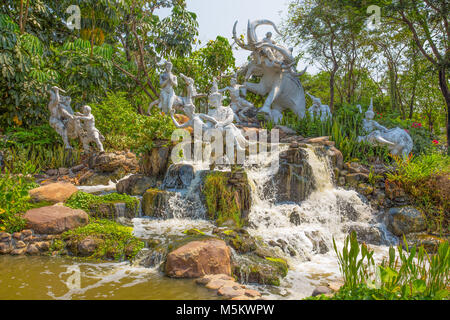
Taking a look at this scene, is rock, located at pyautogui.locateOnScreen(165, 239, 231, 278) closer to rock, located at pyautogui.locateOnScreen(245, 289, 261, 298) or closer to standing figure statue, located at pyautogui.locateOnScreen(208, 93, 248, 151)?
rock, located at pyautogui.locateOnScreen(245, 289, 261, 298)

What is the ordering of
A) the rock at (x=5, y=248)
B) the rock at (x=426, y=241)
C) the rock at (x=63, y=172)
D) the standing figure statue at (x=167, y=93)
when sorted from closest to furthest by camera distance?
the rock at (x=5, y=248) → the rock at (x=426, y=241) → the rock at (x=63, y=172) → the standing figure statue at (x=167, y=93)

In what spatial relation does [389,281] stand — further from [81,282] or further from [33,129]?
[33,129]

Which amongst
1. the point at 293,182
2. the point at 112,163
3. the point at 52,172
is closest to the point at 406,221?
the point at 293,182

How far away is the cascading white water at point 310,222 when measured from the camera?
5133 mm

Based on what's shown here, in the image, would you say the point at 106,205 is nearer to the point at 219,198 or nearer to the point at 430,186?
the point at 219,198

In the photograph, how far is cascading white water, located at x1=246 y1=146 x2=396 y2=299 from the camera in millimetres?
5133

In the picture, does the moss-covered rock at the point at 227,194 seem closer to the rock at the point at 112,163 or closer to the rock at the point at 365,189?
the rock at the point at 365,189

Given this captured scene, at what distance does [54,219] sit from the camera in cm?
569

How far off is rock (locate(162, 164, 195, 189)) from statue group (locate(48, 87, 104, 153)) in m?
3.93

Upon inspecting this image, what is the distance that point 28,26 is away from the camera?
13445mm

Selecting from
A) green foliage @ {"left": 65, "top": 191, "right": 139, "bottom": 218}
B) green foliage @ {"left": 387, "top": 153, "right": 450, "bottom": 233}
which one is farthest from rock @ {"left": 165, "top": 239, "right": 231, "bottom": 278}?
green foliage @ {"left": 387, "top": 153, "right": 450, "bottom": 233}

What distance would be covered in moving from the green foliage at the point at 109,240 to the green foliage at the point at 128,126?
340 centimetres

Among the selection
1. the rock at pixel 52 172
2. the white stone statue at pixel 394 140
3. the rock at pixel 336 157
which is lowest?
the rock at pixel 52 172

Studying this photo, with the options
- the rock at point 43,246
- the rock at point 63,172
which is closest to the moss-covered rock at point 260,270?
the rock at point 43,246
